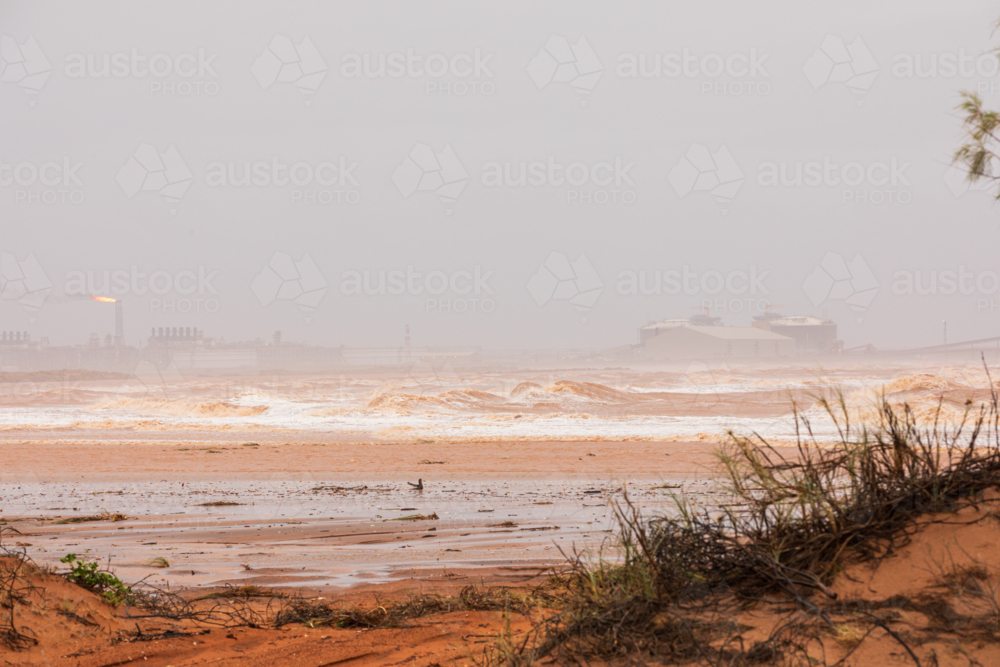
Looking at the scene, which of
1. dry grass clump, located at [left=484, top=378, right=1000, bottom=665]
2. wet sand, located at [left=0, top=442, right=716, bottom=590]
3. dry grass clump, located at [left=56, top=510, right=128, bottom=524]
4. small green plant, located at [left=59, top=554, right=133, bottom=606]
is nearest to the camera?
dry grass clump, located at [left=484, top=378, right=1000, bottom=665]

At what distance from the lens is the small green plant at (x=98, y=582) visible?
535cm

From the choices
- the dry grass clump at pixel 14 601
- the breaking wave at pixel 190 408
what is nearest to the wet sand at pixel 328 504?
the dry grass clump at pixel 14 601

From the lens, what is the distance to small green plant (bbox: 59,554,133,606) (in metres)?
5.35

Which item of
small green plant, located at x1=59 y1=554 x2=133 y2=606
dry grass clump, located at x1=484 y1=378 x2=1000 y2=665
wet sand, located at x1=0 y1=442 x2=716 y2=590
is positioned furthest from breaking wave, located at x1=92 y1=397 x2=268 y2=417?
dry grass clump, located at x1=484 y1=378 x2=1000 y2=665

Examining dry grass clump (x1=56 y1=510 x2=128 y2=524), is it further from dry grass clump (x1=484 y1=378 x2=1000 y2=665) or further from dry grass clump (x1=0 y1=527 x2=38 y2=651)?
dry grass clump (x1=484 y1=378 x2=1000 y2=665)

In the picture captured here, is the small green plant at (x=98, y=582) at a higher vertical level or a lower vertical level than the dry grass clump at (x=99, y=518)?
higher

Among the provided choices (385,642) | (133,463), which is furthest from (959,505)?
(133,463)

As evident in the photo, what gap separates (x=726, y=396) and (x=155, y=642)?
111 ft

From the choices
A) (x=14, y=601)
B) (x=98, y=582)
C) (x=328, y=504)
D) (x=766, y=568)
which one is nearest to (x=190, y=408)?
(x=328, y=504)

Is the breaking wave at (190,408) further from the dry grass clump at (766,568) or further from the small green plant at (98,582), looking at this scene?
the dry grass clump at (766,568)

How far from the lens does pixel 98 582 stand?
5441 mm

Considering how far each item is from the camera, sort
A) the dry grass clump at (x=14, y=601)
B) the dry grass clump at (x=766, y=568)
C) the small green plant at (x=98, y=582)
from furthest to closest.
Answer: the small green plant at (x=98, y=582) → the dry grass clump at (x=14, y=601) → the dry grass clump at (x=766, y=568)

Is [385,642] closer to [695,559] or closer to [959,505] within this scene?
[695,559]

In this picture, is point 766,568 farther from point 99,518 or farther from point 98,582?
point 99,518
